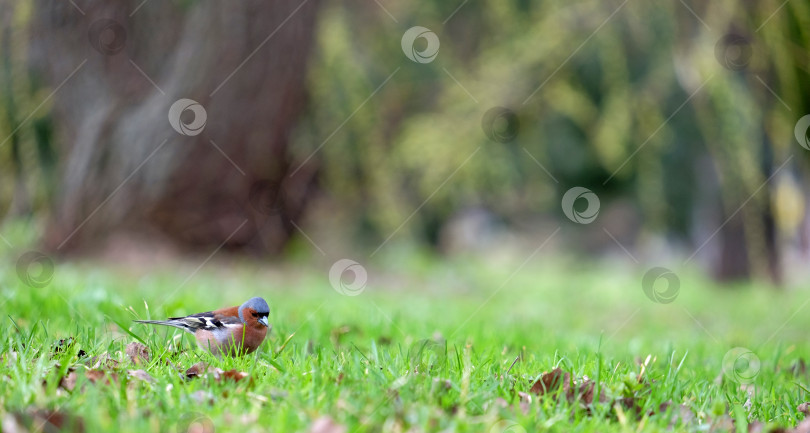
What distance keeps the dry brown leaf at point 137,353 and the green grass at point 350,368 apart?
0.12 feet

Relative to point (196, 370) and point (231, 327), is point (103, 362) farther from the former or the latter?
point (231, 327)

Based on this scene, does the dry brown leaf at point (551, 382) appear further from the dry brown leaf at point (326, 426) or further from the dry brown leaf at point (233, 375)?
the dry brown leaf at point (233, 375)

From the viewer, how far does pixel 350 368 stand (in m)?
2.67

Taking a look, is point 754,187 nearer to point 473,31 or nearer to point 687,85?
point 687,85

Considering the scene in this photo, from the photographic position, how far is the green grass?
2.14 metres

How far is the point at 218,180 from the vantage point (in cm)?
779

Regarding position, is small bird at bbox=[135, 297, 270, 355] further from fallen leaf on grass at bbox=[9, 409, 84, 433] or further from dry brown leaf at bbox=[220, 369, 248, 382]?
fallen leaf on grass at bbox=[9, 409, 84, 433]

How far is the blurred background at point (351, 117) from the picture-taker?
748cm

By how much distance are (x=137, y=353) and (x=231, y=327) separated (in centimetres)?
35

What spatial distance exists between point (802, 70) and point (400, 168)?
17.3 ft

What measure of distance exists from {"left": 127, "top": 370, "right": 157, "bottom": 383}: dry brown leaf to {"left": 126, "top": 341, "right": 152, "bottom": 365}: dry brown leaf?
24 cm

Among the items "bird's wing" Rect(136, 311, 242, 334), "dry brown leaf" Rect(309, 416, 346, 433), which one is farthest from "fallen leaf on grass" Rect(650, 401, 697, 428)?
"bird's wing" Rect(136, 311, 242, 334)

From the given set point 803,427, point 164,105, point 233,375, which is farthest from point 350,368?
point 164,105

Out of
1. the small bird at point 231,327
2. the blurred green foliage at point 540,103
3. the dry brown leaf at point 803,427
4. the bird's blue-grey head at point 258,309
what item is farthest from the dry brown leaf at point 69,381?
the blurred green foliage at point 540,103
